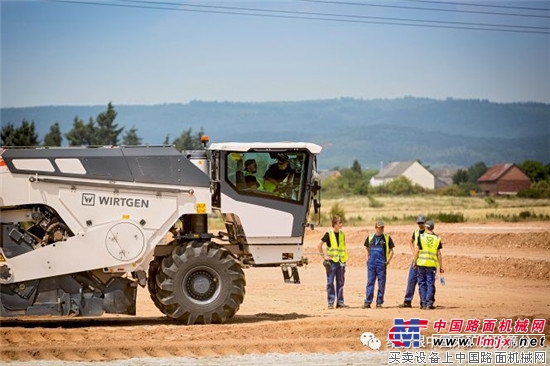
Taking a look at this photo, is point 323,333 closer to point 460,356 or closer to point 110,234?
point 460,356

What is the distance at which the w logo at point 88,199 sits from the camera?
1998 cm

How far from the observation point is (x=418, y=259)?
22891 millimetres

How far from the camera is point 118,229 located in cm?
2000

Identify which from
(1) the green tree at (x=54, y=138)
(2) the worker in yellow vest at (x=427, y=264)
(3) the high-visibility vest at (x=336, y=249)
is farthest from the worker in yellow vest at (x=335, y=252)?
(1) the green tree at (x=54, y=138)

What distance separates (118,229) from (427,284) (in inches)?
267

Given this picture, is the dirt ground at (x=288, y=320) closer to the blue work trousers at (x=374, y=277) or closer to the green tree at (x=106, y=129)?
the blue work trousers at (x=374, y=277)

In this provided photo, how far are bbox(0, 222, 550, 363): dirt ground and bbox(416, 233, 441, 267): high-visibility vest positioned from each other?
3.25 ft

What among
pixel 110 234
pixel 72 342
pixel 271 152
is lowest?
pixel 72 342

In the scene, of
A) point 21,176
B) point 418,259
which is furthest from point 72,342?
point 418,259

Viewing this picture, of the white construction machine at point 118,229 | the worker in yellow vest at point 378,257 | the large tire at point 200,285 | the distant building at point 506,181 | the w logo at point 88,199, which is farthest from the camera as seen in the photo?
the distant building at point 506,181

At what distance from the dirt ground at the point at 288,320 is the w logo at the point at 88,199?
227cm

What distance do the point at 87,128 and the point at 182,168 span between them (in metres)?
123

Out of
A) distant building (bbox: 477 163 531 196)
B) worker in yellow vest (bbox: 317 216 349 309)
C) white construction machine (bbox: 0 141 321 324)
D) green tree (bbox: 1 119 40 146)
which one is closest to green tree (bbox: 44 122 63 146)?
green tree (bbox: 1 119 40 146)

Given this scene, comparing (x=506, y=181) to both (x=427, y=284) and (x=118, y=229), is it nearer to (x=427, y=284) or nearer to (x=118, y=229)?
(x=427, y=284)
